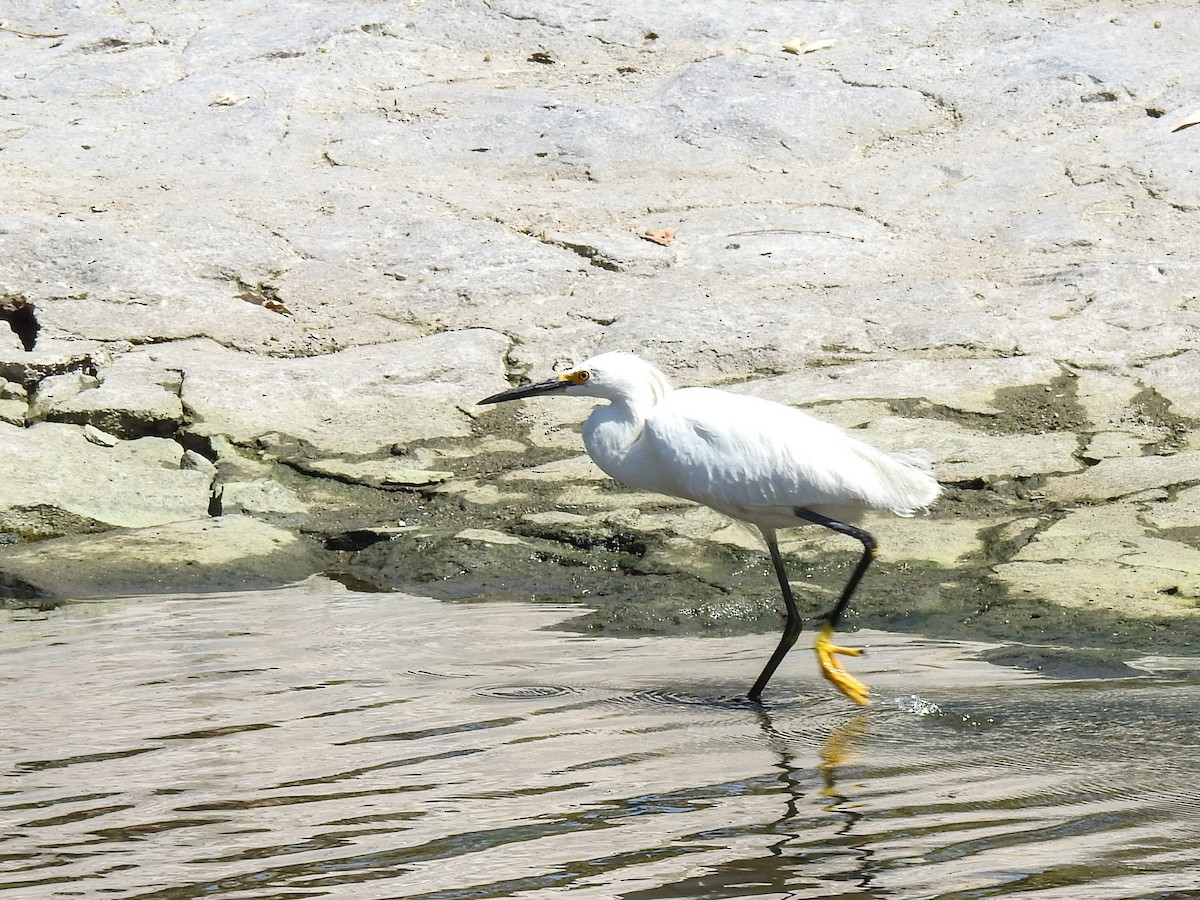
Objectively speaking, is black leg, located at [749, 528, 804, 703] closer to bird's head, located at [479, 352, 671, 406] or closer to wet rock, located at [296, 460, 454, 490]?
bird's head, located at [479, 352, 671, 406]

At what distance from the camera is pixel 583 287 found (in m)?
7.93

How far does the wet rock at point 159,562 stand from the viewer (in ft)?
17.5

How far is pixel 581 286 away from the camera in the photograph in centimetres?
793

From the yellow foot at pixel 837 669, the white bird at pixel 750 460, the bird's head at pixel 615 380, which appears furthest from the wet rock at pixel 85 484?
the yellow foot at pixel 837 669

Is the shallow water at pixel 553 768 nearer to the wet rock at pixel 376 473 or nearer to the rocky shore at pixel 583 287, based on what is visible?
the rocky shore at pixel 583 287

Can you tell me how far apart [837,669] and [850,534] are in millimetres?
515

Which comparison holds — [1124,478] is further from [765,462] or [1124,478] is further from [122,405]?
[122,405]

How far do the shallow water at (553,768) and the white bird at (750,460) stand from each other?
0.40 m

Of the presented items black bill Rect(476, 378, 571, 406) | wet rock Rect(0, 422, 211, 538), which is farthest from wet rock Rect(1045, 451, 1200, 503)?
wet rock Rect(0, 422, 211, 538)

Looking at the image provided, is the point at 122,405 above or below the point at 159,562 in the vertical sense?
above

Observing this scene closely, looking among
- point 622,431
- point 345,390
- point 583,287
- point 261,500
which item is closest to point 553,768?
point 622,431

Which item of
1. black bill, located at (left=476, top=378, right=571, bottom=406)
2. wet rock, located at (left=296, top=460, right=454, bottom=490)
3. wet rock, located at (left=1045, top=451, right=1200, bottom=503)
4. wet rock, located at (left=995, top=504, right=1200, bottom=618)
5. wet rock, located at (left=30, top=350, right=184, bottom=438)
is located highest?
black bill, located at (left=476, top=378, right=571, bottom=406)

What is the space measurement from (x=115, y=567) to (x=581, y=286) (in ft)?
10.6

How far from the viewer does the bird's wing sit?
4.59 m
